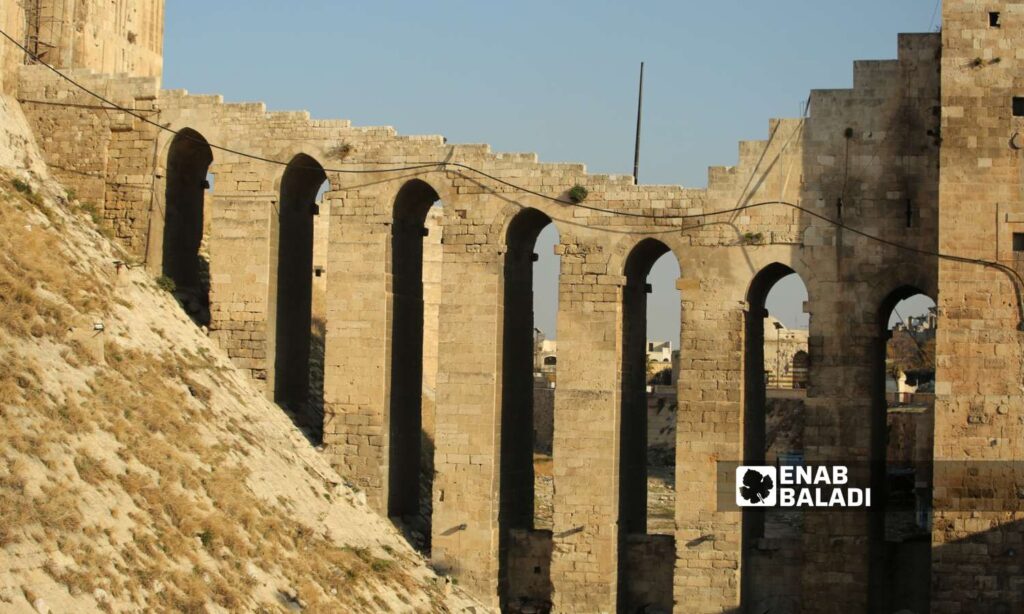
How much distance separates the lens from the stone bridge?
99.9 ft

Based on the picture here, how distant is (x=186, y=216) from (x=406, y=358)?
5.58 m

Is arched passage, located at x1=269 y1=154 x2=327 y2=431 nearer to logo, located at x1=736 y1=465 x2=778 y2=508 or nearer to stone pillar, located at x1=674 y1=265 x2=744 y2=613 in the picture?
stone pillar, located at x1=674 y1=265 x2=744 y2=613

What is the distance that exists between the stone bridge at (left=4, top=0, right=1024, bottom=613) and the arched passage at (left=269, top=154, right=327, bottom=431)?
6 cm

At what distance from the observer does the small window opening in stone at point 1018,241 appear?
30391mm

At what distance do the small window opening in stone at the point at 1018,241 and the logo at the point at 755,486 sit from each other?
5.71 metres

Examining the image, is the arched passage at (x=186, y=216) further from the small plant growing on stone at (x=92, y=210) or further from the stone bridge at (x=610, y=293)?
the small plant growing on stone at (x=92, y=210)

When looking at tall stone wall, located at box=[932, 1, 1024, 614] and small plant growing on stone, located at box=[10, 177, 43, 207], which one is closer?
tall stone wall, located at box=[932, 1, 1024, 614]

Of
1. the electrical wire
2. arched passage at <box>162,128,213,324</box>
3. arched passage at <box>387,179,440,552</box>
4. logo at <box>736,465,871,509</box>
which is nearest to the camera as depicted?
the electrical wire

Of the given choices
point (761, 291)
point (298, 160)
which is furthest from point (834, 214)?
point (298, 160)

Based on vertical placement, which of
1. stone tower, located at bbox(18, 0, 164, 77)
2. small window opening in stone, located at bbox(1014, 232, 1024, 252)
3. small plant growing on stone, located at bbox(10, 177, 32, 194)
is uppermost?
stone tower, located at bbox(18, 0, 164, 77)

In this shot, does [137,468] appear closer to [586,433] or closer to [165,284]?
[165,284]

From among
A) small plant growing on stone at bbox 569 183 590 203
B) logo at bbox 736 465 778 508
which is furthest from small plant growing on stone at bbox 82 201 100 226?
logo at bbox 736 465 778 508

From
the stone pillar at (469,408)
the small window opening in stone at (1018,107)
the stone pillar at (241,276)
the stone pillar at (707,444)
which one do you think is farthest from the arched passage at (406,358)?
the small window opening in stone at (1018,107)

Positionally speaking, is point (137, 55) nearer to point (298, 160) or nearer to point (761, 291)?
point (298, 160)
